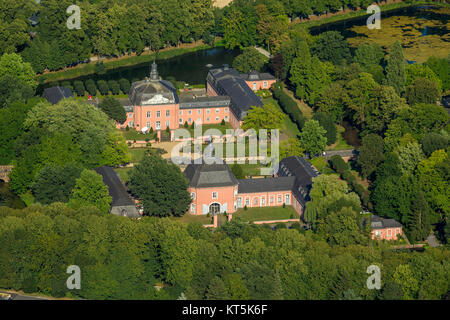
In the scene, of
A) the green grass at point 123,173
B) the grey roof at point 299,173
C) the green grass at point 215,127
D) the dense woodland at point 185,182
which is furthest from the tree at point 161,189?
the green grass at point 215,127

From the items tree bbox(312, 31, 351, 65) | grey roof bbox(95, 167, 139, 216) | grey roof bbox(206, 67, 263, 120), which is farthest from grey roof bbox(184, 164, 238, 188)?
tree bbox(312, 31, 351, 65)

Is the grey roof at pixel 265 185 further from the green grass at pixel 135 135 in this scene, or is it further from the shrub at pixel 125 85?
the shrub at pixel 125 85

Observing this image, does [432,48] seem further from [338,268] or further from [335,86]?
[338,268]

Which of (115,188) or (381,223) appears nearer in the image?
(381,223)

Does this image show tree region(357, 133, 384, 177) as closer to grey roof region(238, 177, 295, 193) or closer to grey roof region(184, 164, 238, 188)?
grey roof region(238, 177, 295, 193)

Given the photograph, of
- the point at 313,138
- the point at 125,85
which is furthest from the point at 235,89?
the point at 313,138

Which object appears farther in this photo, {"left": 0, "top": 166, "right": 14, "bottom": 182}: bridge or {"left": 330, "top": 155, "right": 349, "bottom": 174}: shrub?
{"left": 330, "top": 155, "right": 349, "bottom": 174}: shrub

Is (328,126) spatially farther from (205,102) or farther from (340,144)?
(205,102)

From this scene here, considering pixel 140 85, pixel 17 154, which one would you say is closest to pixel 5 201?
pixel 17 154
